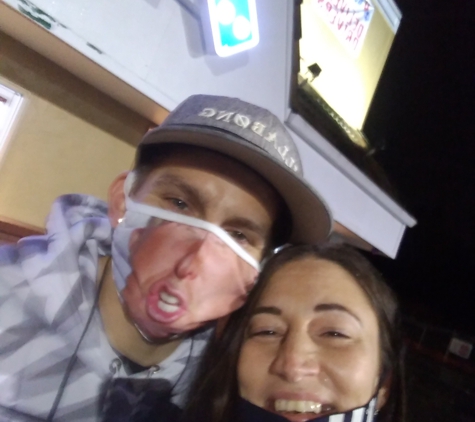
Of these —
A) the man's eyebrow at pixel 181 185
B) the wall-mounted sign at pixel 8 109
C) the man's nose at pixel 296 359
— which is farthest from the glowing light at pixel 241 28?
the man's nose at pixel 296 359

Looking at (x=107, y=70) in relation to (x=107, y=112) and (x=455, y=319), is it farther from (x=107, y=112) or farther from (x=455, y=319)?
(x=455, y=319)

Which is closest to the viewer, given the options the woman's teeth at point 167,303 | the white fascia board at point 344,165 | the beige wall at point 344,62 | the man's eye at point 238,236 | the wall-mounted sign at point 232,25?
the woman's teeth at point 167,303

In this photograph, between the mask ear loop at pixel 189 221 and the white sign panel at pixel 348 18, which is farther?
the white sign panel at pixel 348 18

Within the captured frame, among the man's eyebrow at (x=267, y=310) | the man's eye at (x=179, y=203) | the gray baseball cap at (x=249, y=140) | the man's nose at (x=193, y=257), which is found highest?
the gray baseball cap at (x=249, y=140)

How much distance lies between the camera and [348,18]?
3.64 metres

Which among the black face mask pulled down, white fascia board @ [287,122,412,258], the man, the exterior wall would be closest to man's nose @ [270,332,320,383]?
the black face mask pulled down

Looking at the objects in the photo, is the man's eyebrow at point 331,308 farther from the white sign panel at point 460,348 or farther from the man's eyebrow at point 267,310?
the white sign panel at point 460,348

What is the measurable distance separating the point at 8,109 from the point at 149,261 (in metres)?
1.14

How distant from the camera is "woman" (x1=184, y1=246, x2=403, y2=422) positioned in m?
1.11

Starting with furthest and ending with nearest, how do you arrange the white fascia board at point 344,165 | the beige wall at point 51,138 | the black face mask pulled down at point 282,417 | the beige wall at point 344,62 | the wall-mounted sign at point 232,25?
1. the beige wall at point 344,62
2. the white fascia board at point 344,165
3. the wall-mounted sign at point 232,25
4. the beige wall at point 51,138
5. the black face mask pulled down at point 282,417

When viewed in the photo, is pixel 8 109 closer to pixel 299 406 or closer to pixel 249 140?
pixel 249 140

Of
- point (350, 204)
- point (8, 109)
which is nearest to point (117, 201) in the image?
point (8, 109)

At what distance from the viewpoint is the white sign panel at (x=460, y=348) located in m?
6.26

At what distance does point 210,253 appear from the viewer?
3.86 feet
